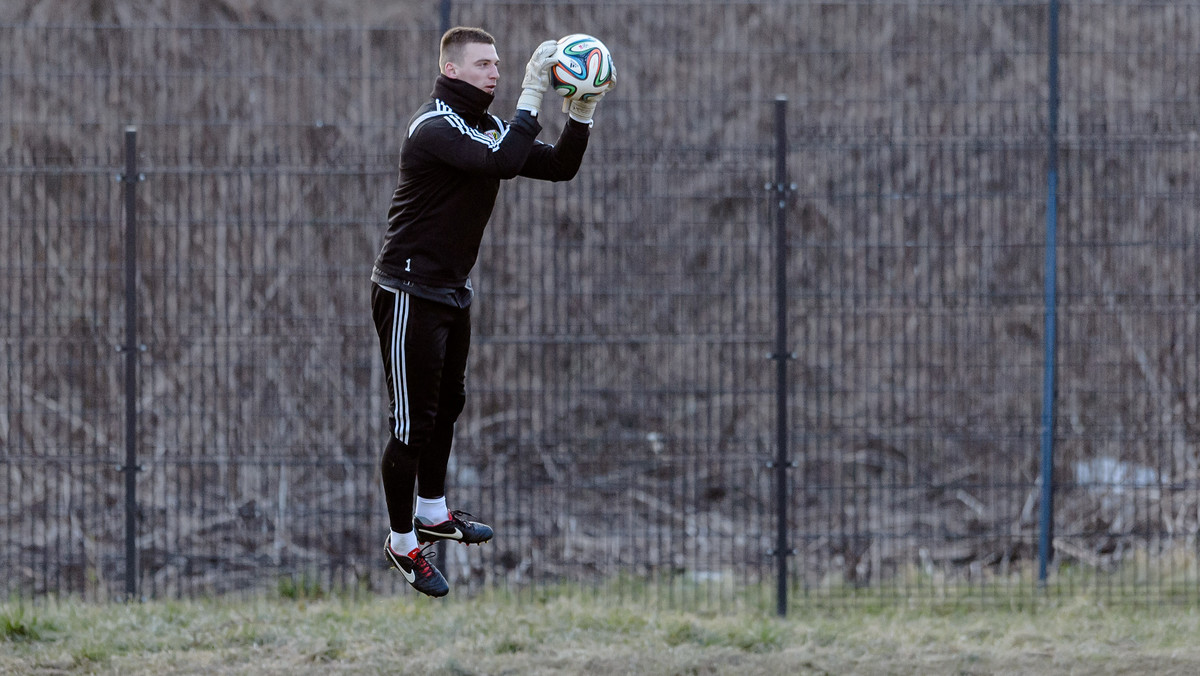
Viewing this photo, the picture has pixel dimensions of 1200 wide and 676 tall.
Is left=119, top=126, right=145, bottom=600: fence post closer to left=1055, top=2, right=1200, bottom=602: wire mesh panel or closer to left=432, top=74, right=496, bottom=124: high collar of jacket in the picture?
left=432, top=74, right=496, bottom=124: high collar of jacket

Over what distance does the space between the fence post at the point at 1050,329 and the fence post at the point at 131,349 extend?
5.20 meters

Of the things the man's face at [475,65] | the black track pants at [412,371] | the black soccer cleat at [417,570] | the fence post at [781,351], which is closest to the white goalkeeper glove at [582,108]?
the man's face at [475,65]

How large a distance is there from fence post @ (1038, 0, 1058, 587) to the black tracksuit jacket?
394cm

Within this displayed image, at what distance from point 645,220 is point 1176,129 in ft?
15.7

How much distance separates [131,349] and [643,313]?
10.2 ft

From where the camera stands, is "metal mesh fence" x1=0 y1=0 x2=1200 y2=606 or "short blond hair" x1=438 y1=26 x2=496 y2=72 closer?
"short blond hair" x1=438 y1=26 x2=496 y2=72

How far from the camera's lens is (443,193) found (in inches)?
172

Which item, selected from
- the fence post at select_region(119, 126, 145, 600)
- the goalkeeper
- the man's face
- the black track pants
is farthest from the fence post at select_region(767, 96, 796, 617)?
the fence post at select_region(119, 126, 145, 600)

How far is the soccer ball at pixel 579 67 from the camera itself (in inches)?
168

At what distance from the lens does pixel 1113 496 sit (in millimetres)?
8625

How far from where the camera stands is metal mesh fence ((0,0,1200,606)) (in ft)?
24.1

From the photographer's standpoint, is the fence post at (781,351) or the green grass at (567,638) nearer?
the green grass at (567,638)

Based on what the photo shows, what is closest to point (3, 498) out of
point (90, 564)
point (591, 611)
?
point (90, 564)

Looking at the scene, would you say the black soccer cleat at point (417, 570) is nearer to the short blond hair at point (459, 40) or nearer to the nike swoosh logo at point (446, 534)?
the nike swoosh logo at point (446, 534)
